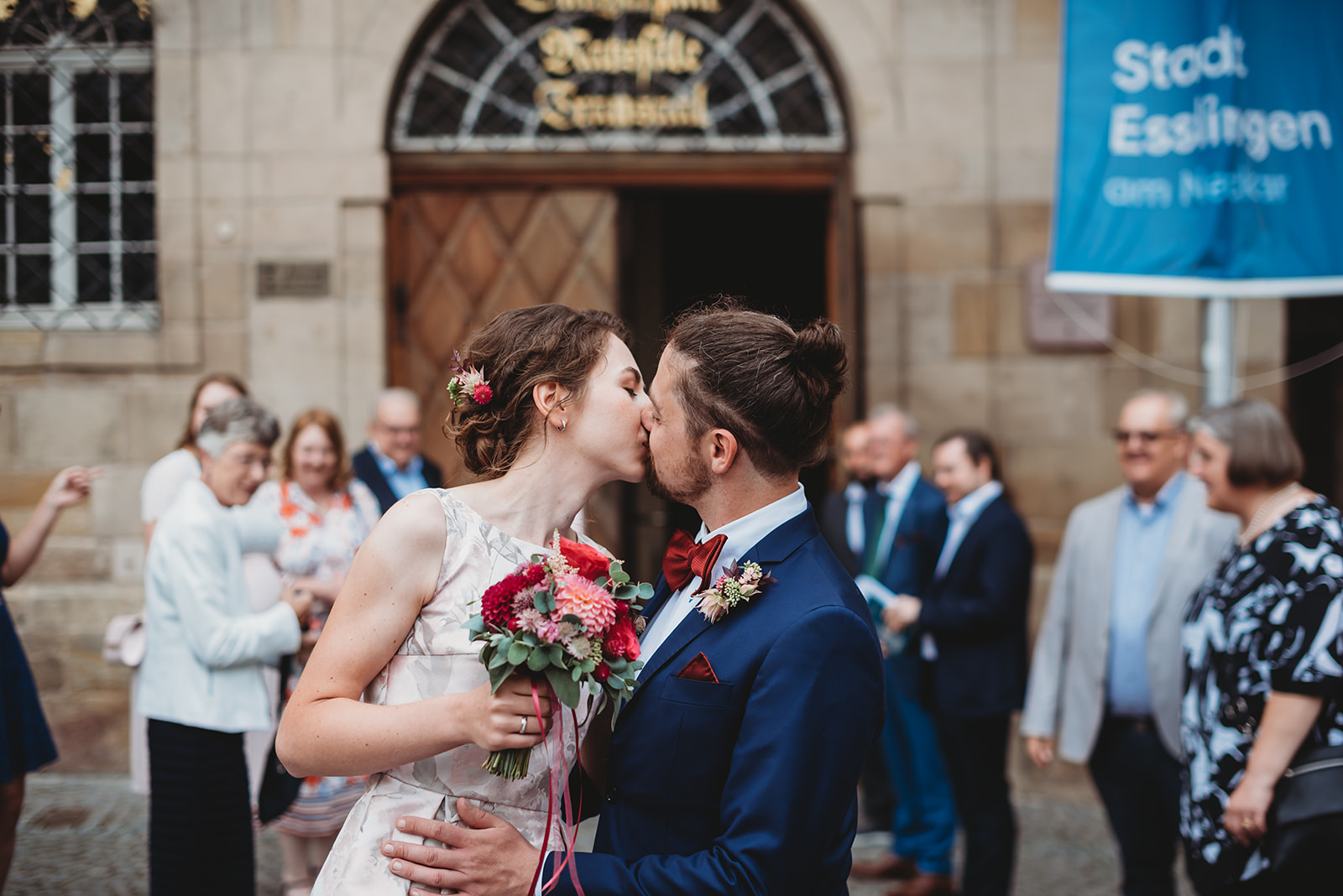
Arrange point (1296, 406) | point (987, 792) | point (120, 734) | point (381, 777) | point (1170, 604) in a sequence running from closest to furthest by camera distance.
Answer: point (381, 777) → point (1170, 604) → point (987, 792) → point (120, 734) → point (1296, 406)

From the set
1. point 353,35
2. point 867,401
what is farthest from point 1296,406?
point 353,35

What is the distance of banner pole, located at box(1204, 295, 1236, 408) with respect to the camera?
479 centimetres

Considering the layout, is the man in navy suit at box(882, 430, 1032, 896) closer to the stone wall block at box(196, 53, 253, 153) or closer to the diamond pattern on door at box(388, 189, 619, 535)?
the diamond pattern on door at box(388, 189, 619, 535)

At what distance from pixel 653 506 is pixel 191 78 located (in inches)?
180

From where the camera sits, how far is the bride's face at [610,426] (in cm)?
223

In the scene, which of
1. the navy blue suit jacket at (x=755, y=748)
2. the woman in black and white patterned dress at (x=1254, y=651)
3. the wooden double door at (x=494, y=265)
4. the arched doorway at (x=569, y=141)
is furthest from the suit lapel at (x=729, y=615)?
the wooden double door at (x=494, y=265)

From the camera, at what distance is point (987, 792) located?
15.3ft

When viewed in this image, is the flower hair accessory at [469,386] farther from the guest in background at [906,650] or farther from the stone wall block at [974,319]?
the stone wall block at [974,319]

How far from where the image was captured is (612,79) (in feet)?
22.6

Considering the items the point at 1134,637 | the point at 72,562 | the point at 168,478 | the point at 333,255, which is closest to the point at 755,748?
the point at 1134,637

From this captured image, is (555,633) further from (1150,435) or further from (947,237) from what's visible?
(947,237)

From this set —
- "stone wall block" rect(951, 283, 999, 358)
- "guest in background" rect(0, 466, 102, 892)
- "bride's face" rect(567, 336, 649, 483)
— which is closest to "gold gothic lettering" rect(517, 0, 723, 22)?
"stone wall block" rect(951, 283, 999, 358)

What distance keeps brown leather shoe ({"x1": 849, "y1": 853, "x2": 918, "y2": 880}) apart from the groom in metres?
3.66

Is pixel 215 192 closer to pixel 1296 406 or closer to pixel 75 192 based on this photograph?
pixel 75 192
